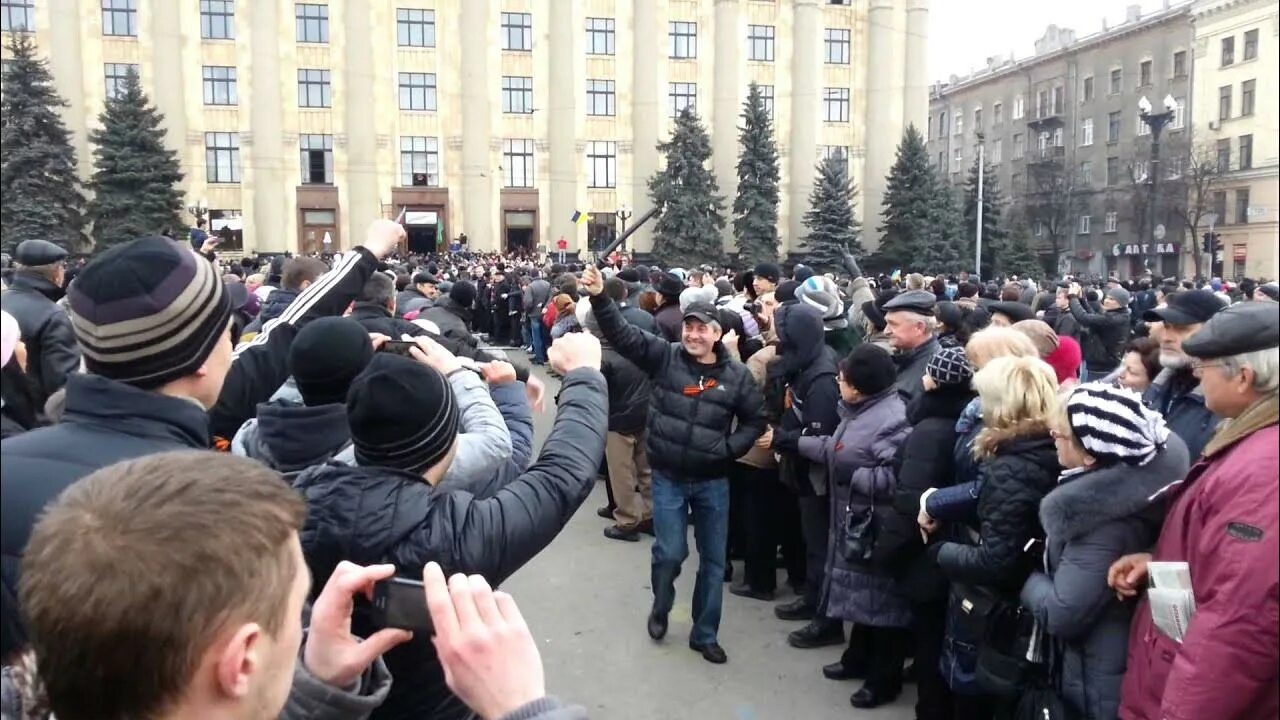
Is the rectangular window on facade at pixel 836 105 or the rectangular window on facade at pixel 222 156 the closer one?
the rectangular window on facade at pixel 222 156

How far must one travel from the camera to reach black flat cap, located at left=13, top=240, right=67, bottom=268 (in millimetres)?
6141

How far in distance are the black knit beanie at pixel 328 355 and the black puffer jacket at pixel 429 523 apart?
69cm

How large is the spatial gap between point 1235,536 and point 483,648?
1948mm

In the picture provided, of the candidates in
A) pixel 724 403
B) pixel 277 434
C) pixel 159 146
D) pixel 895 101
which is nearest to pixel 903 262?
pixel 895 101

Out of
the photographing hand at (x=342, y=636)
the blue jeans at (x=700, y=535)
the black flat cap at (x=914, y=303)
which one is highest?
the black flat cap at (x=914, y=303)

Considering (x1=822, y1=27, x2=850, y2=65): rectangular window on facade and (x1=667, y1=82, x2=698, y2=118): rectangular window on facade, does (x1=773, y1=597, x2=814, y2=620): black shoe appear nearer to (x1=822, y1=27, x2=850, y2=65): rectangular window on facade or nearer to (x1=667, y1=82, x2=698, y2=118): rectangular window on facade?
(x1=667, y1=82, x2=698, y2=118): rectangular window on facade

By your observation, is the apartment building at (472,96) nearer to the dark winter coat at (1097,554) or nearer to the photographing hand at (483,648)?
the dark winter coat at (1097,554)

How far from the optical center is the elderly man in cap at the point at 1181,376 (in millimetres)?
4602

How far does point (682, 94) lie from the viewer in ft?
160

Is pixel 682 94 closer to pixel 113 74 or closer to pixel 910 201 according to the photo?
pixel 910 201

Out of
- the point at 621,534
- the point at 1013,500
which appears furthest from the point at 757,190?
the point at 1013,500

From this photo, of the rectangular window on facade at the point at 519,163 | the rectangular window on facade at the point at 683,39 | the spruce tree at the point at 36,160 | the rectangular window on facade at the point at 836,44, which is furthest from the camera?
the rectangular window on facade at the point at 836,44

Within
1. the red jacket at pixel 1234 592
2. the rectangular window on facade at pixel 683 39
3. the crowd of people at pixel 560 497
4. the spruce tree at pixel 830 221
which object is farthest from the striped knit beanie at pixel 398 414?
the rectangular window on facade at pixel 683 39

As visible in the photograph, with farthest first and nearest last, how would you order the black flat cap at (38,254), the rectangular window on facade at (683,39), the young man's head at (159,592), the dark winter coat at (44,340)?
the rectangular window on facade at (683,39) < the black flat cap at (38,254) < the dark winter coat at (44,340) < the young man's head at (159,592)
